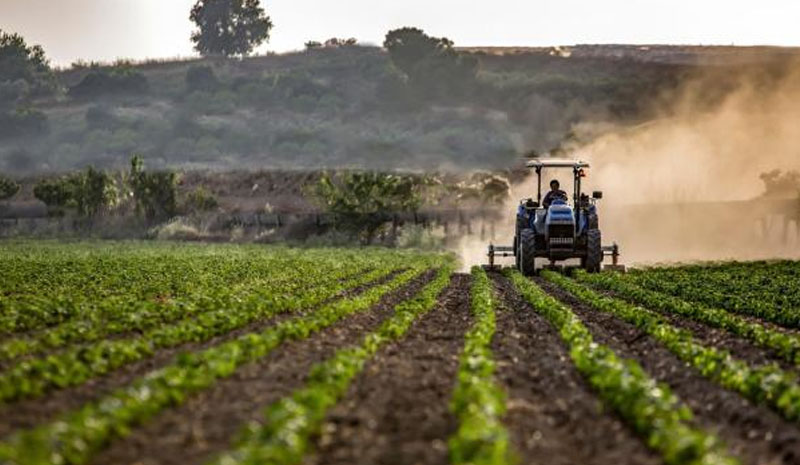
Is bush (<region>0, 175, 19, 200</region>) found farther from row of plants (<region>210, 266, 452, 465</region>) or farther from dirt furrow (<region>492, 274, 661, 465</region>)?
row of plants (<region>210, 266, 452, 465</region>)

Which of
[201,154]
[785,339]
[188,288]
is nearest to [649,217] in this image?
[188,288]

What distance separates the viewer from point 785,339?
66.0 ft

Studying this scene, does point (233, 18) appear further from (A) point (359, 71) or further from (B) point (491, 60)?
(B) point (491, 60)

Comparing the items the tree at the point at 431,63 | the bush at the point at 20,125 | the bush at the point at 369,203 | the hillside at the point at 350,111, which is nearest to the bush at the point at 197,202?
the bush at the point at 369,203

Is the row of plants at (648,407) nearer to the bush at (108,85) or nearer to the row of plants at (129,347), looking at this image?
the row of plants at (129,347)

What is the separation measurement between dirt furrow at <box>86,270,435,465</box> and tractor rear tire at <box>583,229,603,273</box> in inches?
791

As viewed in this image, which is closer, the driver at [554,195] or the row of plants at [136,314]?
the row of plants at [136,314]

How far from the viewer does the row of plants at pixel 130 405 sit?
33.8 feet

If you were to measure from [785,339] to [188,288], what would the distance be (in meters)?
18.6

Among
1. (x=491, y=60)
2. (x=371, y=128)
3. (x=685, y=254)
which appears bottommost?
(x=685, y=254)

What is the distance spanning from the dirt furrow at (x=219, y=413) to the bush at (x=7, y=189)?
81.4 meters

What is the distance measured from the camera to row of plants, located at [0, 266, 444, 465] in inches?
405

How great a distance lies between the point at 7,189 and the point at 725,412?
89.5 meters

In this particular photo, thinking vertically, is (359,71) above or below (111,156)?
above
